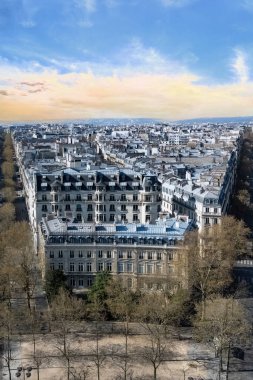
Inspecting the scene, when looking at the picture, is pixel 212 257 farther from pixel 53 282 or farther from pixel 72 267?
pixel 53 282

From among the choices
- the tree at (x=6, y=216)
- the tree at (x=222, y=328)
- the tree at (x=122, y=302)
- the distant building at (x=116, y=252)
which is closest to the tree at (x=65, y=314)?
the tree at (x=122, y=302)

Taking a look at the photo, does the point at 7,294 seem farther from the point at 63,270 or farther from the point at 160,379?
the point at 160,379

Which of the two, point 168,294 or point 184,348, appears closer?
point 184,348

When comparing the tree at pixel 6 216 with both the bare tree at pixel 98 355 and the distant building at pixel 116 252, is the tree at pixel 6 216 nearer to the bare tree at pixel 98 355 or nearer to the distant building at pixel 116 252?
the distant building at pixel 116 252

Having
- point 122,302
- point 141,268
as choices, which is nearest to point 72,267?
point 141,268

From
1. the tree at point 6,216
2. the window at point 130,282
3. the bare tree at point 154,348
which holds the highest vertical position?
the tree at point 6,216

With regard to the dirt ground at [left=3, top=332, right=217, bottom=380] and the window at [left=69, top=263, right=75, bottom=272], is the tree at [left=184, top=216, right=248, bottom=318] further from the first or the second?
the window at [left=69, top=263, right=75, bottom=272]

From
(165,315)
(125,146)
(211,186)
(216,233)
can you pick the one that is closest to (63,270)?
(165,315)
